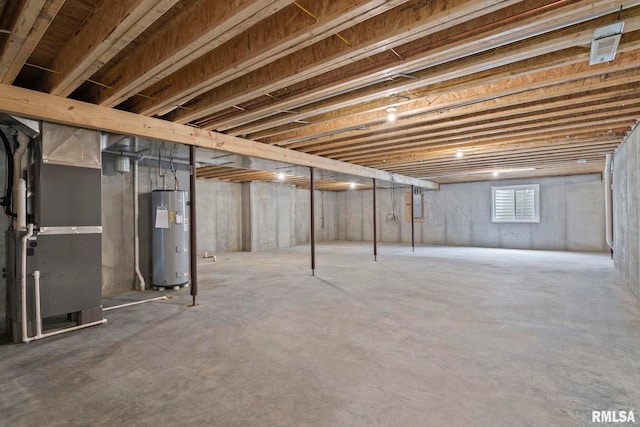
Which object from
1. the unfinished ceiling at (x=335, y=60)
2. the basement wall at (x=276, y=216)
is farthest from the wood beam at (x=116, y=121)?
the basement wall at (x=276, y=216)

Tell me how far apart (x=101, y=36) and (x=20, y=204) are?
1.98m

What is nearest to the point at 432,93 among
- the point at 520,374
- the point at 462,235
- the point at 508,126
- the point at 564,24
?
the point at 564,24

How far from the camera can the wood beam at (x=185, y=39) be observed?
1.84m

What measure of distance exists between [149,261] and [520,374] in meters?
5.03

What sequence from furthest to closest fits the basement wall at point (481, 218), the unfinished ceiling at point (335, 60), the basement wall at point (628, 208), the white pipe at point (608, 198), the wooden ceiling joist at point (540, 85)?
the basement wall at point (481, 218)
the white pipe at point (608, 198)
the basement wall at point (628, 208)
the wooden ceiling joist at point (540, 85)
the unfinished ceiling at point (335, 60)

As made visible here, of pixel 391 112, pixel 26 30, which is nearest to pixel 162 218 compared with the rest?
pixel 26 30

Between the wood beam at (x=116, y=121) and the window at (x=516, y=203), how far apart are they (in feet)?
26.3

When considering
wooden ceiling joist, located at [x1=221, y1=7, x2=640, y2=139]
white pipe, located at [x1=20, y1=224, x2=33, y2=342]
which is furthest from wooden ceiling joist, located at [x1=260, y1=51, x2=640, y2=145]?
white pipe, located at [x1=20, y1=224, x2=33, y2=342]

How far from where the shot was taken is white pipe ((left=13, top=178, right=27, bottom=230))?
3.00 m

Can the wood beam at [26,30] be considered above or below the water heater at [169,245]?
above

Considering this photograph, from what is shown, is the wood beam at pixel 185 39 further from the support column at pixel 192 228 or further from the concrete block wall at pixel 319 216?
the concrete block wall at pixel 319 216

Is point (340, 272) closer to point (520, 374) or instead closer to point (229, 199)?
point (520, 374)

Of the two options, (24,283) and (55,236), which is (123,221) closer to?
(55,236)

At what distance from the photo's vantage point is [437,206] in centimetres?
1177
